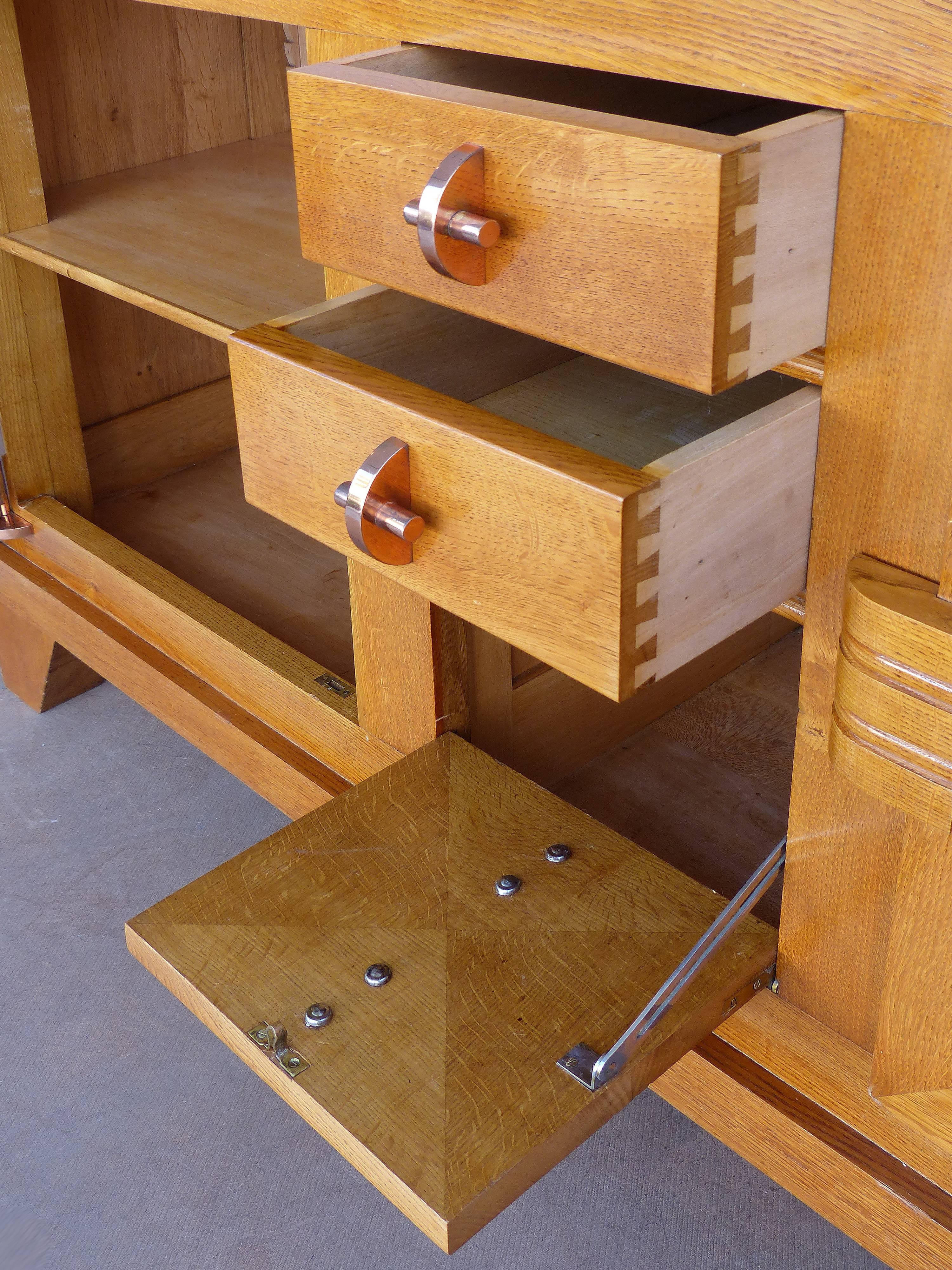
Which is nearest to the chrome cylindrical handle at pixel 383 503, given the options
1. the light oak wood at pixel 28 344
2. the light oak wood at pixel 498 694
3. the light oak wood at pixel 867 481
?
the light oak wood at pixel 867 481

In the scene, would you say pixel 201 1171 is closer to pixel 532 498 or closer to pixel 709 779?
pixel 709 779

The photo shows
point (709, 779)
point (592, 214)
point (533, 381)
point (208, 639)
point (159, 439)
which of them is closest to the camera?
point (592, 214)

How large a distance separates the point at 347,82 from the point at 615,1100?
573 mm

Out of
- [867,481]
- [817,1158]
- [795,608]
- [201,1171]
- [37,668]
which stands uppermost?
[867,481]

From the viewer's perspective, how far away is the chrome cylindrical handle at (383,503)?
654 mm

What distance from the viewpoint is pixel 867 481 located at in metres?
0.64

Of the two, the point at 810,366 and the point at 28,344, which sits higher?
the point at 810,366

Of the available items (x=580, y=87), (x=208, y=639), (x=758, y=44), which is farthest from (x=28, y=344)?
(x=758, y=44)

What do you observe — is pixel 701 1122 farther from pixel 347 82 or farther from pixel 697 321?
pixel 347 82

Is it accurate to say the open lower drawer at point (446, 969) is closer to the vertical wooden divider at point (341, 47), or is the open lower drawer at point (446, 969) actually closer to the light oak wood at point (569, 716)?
the light oak wood at point (569, 716)

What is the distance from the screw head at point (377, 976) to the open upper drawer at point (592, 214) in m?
0.41

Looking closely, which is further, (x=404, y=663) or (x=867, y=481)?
(x=404, y=663)

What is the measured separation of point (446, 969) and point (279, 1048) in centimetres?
12

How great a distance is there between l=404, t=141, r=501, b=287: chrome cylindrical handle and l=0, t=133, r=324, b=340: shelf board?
429 mm
